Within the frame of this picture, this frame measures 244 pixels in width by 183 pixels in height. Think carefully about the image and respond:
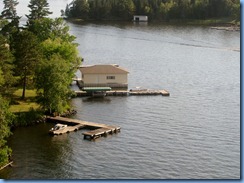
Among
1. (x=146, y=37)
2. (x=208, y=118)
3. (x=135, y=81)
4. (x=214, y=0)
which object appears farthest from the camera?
(x=214, y=0)

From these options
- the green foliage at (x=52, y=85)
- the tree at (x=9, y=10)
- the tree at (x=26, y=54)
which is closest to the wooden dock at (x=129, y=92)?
the tree at (x=26, y=54)

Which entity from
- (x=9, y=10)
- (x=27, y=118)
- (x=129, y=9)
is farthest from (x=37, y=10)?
(x=129, y=9)

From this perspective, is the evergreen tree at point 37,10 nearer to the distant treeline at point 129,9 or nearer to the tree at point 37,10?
the tree at point 37,10

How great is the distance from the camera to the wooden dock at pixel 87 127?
124 ft

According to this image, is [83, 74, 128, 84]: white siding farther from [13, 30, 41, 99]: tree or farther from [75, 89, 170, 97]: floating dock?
[13, 30, 41, 99]: tree

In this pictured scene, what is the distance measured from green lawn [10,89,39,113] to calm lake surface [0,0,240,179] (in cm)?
357

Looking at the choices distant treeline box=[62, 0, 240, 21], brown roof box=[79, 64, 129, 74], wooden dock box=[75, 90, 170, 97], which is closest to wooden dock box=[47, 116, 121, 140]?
wooden dock box=[75, 90, 170, 97]

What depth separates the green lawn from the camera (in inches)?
1682

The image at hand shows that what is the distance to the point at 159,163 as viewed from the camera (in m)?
31.4

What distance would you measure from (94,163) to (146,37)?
248ft

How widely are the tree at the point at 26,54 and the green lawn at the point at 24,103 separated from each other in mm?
2280

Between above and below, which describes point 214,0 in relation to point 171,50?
above

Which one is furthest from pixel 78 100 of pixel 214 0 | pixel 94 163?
pixel 214 0

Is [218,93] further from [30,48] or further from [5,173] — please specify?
[5,173]
